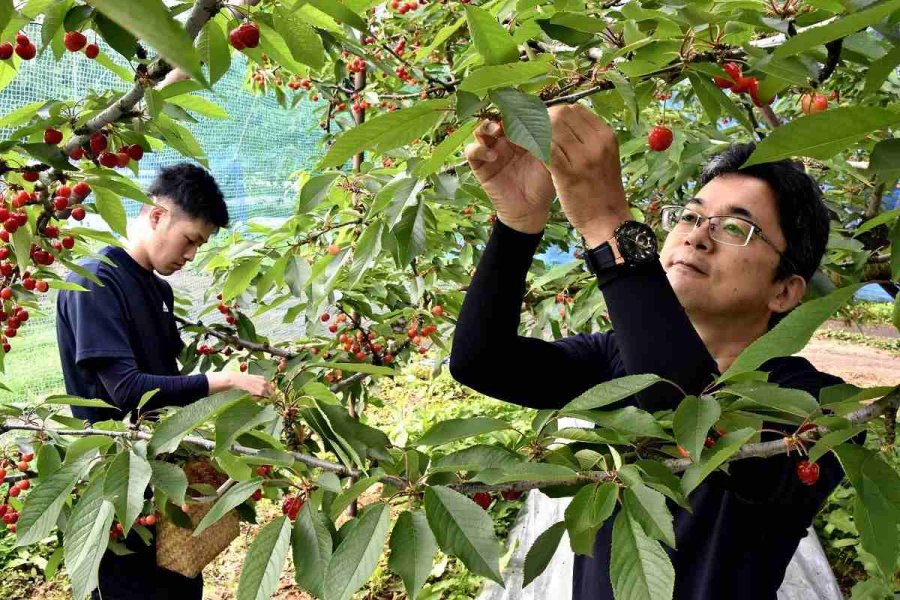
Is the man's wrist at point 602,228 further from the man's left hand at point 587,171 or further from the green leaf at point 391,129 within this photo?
the green leaf at point 391,129

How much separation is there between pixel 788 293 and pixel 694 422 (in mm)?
781

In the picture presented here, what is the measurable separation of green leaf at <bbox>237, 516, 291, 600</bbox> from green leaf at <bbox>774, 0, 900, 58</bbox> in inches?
25.8

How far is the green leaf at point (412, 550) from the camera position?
69cm

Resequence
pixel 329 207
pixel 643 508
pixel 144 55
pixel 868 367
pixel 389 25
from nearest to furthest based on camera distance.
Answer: pixel 643 508 < pixel 144 55 < pixel 329 207 < pixel 389 25 < pixel 868 367

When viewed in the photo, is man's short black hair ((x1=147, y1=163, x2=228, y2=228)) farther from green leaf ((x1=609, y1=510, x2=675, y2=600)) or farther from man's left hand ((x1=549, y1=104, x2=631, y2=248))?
green leaf ((x1=609, y1=510, x2=675, y2=600))

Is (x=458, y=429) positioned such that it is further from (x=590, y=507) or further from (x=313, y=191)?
(x=313, y=191)

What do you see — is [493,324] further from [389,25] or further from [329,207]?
[389,25]

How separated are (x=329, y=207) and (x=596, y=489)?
1311mm

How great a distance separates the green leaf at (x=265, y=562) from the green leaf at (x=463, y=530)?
163mm

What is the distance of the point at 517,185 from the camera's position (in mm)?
1155

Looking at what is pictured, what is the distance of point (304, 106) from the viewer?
6359 millimetres

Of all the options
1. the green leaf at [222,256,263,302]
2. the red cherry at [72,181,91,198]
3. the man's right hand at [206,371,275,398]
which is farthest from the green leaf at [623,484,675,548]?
the man's right hand at [206,371,275,398]

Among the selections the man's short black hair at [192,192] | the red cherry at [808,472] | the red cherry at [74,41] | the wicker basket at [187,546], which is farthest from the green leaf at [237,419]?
the man's short black hair at [192,192]

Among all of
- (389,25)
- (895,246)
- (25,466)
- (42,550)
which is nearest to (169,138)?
(25,466)
